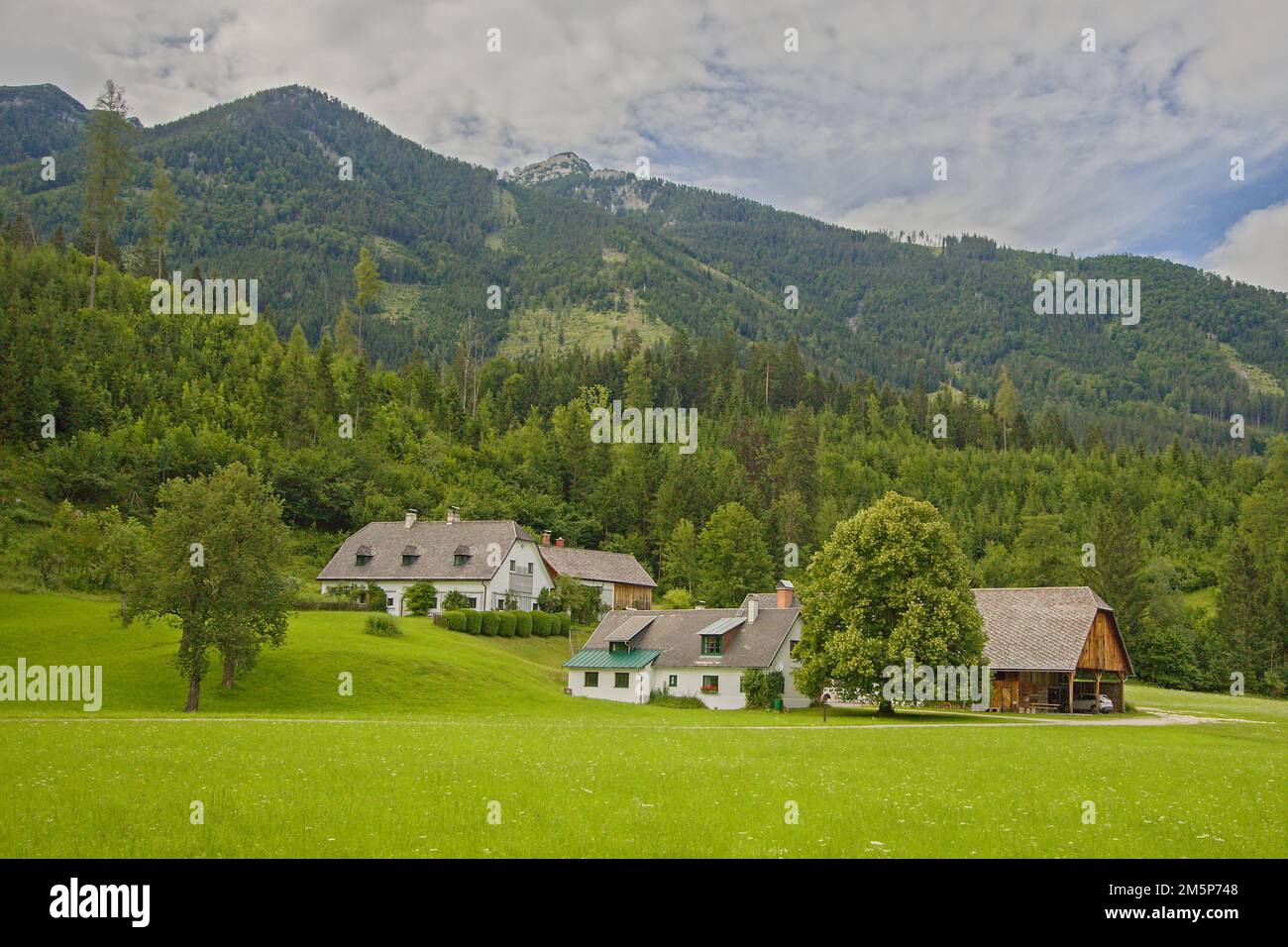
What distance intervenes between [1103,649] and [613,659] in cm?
3149

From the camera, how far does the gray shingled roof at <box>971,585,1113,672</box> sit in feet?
199

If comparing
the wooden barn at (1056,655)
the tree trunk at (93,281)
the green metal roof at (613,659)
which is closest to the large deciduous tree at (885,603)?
the wooden barn at (1056,655)

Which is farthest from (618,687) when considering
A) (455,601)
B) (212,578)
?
(212,578)

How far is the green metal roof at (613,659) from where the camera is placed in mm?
65375

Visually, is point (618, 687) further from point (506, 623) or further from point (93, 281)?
point (93, 281)

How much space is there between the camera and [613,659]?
66312mm

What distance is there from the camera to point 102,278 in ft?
371

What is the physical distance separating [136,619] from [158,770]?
43.7 m

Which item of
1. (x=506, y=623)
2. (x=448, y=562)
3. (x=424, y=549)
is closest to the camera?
(x=506, y=623)

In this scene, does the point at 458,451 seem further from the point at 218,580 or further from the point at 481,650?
the point at 218,580

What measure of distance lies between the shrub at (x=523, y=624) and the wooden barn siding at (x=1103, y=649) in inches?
1578

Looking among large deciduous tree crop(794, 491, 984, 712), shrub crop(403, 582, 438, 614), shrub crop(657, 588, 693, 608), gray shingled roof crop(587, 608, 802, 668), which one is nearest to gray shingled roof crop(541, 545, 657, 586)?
shrub crop(657, 588, 693, 608)

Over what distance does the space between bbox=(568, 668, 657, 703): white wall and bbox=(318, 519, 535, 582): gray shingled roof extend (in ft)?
62.4
